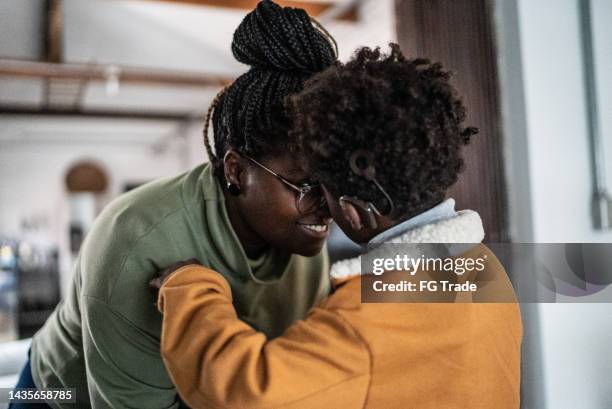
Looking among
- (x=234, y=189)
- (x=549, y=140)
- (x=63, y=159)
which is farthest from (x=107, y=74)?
(x=63, y=159)

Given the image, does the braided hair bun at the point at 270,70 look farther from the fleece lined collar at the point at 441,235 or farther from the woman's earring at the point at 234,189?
the fleece lined collar at the point at 441,235

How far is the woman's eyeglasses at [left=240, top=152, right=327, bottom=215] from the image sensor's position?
0.79 m

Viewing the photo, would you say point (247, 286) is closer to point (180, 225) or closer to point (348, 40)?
point (180, 225)

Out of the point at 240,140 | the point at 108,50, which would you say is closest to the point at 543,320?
the point at 240,140

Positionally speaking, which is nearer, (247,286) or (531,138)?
(247,286)

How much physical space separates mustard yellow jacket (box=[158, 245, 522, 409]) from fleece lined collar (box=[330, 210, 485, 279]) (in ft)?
0.05

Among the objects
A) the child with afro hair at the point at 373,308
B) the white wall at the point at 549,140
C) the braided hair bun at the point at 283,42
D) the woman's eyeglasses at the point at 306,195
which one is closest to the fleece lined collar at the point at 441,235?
the child with afro hair at the point at 373,308

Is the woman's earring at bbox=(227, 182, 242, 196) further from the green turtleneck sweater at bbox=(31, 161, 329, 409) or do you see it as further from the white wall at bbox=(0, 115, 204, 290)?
the white wall at bbox=(0, 115, 204, 290)

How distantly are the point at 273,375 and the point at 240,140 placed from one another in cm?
36

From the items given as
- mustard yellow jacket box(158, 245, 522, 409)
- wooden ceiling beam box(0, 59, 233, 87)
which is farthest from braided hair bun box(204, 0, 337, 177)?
wooden ceiling beam box(0, 59, 233, 87)

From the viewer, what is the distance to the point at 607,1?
1375 millimetres

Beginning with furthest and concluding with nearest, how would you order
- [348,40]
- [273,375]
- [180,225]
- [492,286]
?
[348,40] → [180,225] → [492,286] → [273,375]

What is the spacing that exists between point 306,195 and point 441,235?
0.22 meters

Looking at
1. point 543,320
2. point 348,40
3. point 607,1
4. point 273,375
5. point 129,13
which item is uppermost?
point 129,13
